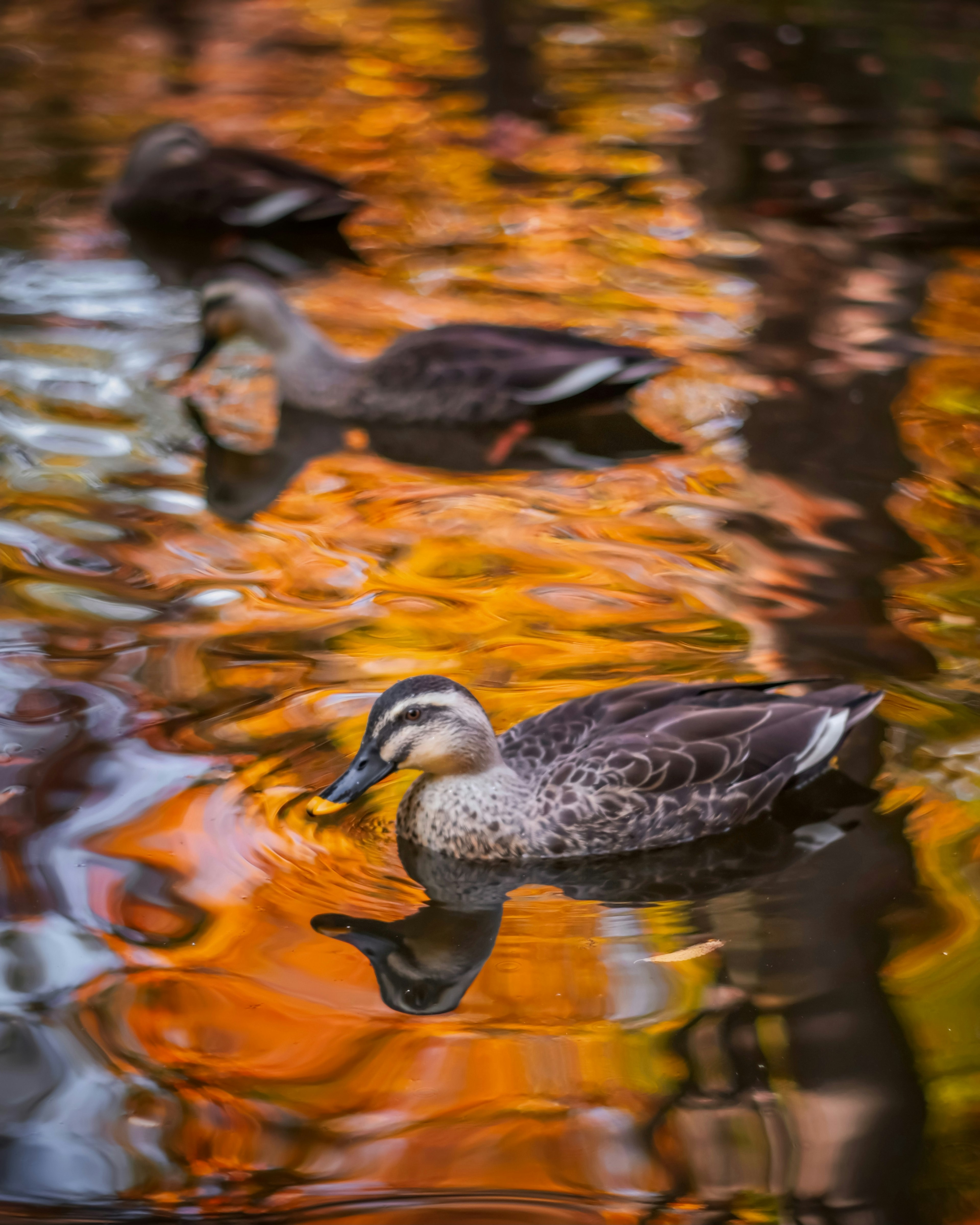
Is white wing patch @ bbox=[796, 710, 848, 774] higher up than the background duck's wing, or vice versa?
the background duck's wing

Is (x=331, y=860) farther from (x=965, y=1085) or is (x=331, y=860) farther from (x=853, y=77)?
(x=853, y=77)

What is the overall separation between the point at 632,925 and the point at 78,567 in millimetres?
2901

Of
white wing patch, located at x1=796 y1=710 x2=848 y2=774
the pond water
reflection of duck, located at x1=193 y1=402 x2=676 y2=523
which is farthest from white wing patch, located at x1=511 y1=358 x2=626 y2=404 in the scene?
white wing patch, located at x1=796 y1=710 x2=848 y2=774

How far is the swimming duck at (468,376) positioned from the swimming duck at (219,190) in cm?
238

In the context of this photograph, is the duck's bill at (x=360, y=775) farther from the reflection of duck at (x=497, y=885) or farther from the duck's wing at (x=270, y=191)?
the duck's wing at (x=270, y=191)

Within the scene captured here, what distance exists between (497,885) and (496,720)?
0.79 meters

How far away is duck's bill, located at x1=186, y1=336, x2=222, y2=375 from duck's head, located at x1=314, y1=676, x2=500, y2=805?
13.0 feet

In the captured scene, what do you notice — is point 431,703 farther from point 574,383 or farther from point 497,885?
point 574,383

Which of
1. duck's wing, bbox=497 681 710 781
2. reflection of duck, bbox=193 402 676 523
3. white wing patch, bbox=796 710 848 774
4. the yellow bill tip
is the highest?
duck's wing, bbox=497 681 710 781

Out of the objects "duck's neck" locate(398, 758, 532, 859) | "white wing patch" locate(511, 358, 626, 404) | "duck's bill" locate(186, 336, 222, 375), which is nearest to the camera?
"duck's neck" locate(398, 758, 532, 859)

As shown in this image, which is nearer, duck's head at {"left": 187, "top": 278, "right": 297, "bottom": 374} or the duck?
the duck

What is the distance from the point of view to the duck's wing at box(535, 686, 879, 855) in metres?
4.38

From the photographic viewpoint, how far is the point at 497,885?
4.36 meters

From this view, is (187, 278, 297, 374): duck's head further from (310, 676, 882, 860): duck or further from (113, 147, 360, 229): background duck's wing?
(310, 676, 882, 860): duck
